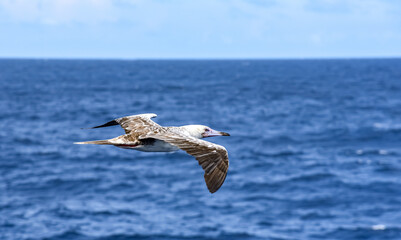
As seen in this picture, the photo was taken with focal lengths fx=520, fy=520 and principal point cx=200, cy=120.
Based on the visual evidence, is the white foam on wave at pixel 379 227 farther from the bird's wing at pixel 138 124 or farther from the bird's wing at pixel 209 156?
the bird's wing at pixel 209 156

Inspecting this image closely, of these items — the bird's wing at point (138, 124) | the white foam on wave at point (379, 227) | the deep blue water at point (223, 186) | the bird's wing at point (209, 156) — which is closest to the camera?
the bird's wing at point (209, 156)

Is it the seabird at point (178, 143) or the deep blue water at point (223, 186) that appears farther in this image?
the deep blue water at point (223, 186)

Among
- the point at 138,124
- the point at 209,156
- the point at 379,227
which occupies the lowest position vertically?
the point at 379,227

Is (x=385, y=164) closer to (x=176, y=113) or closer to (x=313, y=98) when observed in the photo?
(x=176, y=113)

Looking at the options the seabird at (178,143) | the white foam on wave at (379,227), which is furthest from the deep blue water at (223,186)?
the seabird at (178,143)

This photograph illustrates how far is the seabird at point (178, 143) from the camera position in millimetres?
7770

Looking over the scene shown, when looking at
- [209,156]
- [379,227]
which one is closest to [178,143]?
[209,156]

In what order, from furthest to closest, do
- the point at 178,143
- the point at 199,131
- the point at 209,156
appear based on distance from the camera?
the point at 199,131
the point at 178,143
the point at 209,156

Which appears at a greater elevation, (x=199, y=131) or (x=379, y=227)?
(x=199, y=131)

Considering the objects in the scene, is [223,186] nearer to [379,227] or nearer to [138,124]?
[379,227]

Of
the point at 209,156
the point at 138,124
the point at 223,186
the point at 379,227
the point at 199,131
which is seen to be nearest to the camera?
the point at 209,156

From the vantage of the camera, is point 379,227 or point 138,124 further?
point 379,227

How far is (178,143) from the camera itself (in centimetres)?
806

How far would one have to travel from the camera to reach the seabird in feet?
25.5
